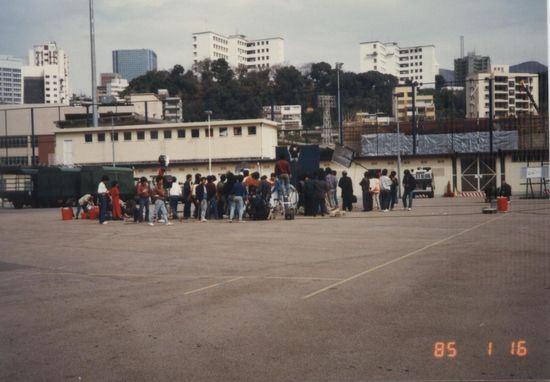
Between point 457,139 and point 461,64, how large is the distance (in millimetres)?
36897

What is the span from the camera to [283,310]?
7.77 meters

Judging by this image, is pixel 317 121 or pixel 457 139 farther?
pixel 457 139

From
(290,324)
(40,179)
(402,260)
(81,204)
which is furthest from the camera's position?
(40,179)

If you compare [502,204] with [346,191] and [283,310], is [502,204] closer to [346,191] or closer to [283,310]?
[346,191]

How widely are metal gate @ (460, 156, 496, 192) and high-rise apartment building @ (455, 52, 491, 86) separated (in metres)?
15.3

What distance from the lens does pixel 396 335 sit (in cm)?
635

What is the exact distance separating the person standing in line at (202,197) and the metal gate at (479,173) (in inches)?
379

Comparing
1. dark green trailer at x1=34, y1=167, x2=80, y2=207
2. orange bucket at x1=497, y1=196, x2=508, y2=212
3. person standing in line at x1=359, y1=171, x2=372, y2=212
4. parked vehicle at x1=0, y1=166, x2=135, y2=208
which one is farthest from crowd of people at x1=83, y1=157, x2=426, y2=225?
dark green trailer at x1=34, y1=167, x2=80, y2=207

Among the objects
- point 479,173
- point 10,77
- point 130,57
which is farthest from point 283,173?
point 10,77

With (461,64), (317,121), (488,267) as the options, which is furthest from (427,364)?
(317,121)

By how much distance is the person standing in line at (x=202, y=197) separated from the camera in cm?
2197

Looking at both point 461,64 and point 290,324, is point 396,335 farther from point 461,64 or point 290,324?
point 461,64

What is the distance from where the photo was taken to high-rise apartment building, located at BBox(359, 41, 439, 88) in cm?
759

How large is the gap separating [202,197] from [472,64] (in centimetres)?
1499
